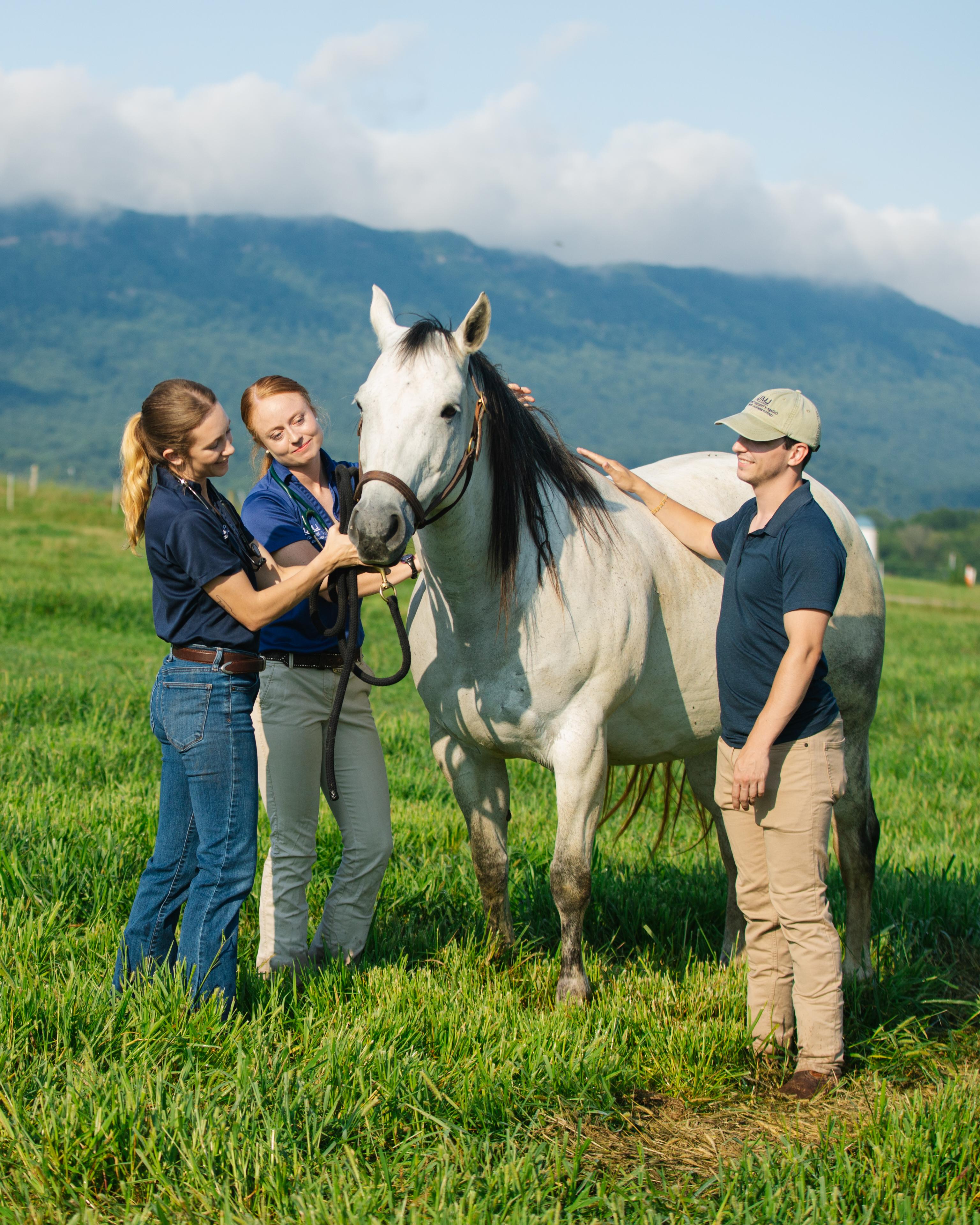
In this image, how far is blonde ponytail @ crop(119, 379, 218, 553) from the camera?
9.86ft

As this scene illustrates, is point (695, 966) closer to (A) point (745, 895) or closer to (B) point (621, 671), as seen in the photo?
(A) point (745, 895)

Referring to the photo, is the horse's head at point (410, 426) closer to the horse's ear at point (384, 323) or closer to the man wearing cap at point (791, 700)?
the horse's ear at point (384, 323)

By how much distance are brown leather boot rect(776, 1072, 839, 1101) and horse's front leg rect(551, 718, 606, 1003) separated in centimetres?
72

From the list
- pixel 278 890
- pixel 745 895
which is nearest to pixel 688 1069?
pixel 745 895

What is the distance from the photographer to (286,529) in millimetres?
3471

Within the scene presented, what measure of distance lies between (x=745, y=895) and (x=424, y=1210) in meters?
1.55

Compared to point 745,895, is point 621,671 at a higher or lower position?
higher

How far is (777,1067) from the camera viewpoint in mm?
3197

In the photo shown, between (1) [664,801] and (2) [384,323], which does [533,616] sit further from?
(1) [664,801]

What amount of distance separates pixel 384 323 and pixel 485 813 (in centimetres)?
182

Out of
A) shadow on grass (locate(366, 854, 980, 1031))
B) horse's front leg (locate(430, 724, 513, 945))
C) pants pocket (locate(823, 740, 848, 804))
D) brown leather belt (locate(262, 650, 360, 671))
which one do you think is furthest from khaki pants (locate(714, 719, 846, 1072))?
brown leather belt (locate(262, 650, 360, 671))

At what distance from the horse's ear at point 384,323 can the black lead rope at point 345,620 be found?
0.44 meters

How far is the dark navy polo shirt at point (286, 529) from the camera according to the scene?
3463mm

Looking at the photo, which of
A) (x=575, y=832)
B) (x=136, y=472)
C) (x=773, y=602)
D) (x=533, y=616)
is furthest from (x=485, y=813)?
(x=136, y=472)
